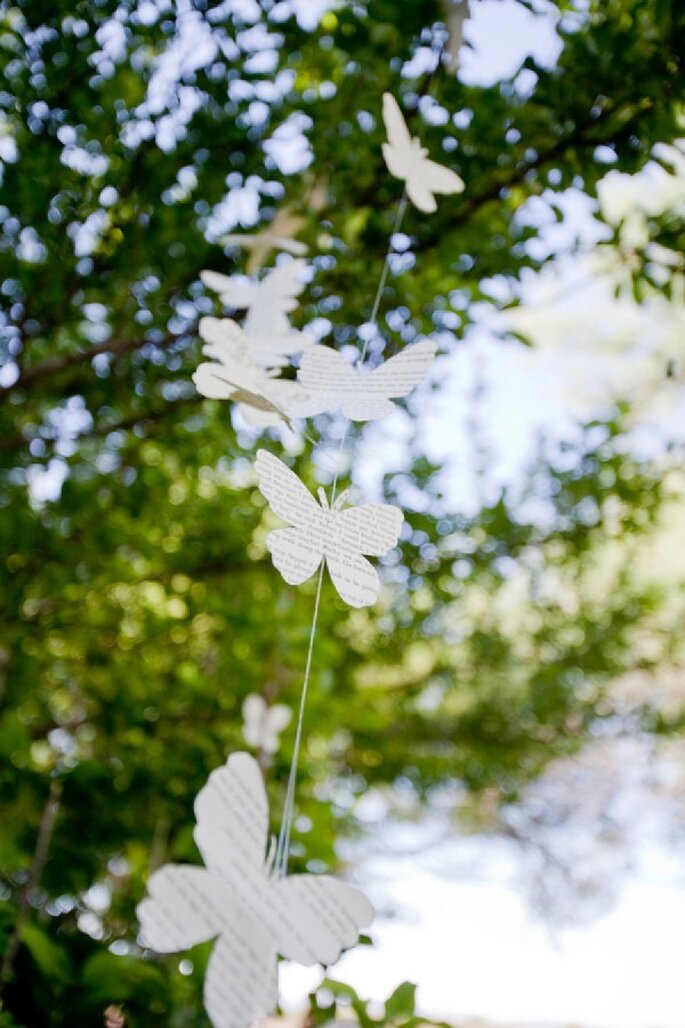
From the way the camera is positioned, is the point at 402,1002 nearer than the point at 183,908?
No

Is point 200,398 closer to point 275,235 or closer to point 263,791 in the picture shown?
point 275,235

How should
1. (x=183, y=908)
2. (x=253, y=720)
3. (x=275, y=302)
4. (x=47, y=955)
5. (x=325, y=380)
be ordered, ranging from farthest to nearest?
(x=253, y=720), (x=47, y=955), (x=275, y=302), (x=325, y=380), (x=183, y=908)

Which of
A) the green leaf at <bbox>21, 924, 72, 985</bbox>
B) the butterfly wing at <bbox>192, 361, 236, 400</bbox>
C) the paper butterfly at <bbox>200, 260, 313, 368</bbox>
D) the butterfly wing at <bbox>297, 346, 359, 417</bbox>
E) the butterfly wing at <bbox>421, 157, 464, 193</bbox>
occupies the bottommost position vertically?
the green leaf at <bbox>21, 924, 72, 985</bbox>

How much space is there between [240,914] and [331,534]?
0.79 ft

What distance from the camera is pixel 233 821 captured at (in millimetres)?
538

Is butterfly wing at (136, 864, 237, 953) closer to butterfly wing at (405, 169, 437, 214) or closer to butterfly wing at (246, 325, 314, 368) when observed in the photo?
butterfly wing at (246, 325, 314, 368)

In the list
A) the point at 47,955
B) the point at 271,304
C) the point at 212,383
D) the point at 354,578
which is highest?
the point at 271,304

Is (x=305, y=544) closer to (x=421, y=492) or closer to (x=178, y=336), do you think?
(x=178, y=336)

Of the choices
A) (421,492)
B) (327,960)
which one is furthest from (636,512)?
(327,960)

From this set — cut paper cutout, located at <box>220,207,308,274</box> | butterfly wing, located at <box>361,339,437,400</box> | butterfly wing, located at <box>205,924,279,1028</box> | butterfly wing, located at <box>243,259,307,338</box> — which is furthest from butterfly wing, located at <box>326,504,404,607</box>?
cut paper cutout, located at <box>220,207,308,274</box>

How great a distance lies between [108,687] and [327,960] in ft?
4.79

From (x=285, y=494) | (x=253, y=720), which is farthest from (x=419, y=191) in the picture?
(x=253, y=720)

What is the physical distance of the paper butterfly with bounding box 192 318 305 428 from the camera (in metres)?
0.68

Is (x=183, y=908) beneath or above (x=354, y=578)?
beneath
